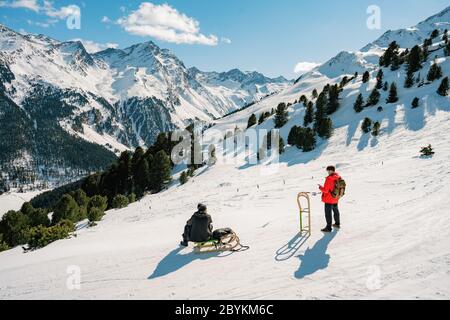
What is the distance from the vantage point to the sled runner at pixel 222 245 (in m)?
13.8

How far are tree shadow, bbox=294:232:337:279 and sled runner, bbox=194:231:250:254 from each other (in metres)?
2.58

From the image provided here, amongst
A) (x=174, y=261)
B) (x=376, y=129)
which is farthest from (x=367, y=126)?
(x=174, y=261)

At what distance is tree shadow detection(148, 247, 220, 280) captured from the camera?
12288 millimetres

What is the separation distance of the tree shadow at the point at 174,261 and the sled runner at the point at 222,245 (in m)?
0.25

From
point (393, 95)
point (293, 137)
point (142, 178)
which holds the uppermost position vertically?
point (393, 95)

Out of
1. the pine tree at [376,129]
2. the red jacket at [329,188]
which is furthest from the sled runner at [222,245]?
the pine tree at [376,129]

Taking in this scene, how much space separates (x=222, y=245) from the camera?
14.3m

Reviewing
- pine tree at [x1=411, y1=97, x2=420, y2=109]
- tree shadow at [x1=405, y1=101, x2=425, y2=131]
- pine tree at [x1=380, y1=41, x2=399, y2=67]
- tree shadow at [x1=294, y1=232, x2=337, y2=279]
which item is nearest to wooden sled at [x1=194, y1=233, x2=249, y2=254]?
tree shadow at [x1=294, y1=232, x2=337, y2=279]

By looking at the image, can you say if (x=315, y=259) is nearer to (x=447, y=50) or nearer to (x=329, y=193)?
(x=329, y=193)

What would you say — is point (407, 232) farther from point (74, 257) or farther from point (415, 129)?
point (415, 129)

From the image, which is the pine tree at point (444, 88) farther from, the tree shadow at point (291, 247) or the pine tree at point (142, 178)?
the tree shadow at point (291, 247)

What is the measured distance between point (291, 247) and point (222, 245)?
2.75 metres
